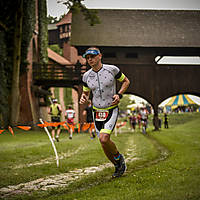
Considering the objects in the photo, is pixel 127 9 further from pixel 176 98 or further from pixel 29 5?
pixel 176 98

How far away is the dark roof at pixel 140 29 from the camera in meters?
25.5

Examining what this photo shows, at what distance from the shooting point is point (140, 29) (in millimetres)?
27562

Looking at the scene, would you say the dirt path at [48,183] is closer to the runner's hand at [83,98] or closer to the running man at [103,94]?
the running man at [103,94]

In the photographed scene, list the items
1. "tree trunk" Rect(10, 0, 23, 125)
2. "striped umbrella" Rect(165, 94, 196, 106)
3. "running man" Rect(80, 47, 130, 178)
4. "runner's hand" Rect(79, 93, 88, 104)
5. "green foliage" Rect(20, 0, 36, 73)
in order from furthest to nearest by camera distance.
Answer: "striped umbrella" Rect(165, 94, 196, 106), "green foliage" Rect(20, 0, 36, 73), "tree trunk" Rect(10, 0, 23, 125), "runner's hand" Rect(79, 93, 88, 104), "running man" Rect(80, 47, 130, 178)

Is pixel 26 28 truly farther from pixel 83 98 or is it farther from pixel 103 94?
pixel 103 94

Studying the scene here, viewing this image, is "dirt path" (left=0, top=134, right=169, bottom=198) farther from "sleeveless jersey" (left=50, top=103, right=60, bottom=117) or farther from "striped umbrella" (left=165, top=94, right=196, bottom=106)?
"striped umbrella" (left=165, top=94, right=196, bottom=106)

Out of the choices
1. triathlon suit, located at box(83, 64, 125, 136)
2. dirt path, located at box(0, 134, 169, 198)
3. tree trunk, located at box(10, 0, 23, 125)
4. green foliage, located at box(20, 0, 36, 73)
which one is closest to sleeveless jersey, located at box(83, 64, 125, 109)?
triathlon suit, located at box(83, 64, 125, 136)

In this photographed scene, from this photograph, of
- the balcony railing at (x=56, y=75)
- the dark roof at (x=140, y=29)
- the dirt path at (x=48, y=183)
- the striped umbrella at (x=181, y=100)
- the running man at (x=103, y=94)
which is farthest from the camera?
the striped umbrella at (x=181, y=100)

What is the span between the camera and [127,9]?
3041cm

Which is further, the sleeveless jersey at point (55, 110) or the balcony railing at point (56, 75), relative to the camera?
the balcony railing at point (56, 75)

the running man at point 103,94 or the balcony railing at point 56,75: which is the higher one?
the balcony railing at point 56,75

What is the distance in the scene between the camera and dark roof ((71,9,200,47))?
83.6ft

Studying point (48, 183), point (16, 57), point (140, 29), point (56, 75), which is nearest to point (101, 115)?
point (48, 183)

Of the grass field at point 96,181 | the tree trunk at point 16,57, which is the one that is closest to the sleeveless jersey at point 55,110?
the grass field at point 96,181
